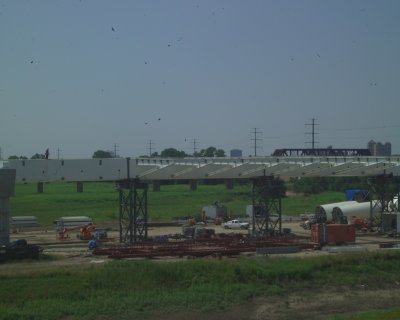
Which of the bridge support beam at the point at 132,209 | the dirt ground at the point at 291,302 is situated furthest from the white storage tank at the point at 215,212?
the dirt ground at the point at 291,302

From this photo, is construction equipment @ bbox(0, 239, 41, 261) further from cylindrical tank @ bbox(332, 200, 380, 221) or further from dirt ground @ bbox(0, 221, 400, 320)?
cylindrical tank @ bbox(332, 200, 380, 221)

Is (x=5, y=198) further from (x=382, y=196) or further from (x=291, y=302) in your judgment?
(x=382, y=196)

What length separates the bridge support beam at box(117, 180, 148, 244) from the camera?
40.5 meters

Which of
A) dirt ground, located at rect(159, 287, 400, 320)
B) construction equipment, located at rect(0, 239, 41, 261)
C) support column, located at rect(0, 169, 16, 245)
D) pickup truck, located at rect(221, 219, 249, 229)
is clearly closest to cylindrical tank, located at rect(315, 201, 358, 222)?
pickup truck, located at rect(221, 219, 249, 229)

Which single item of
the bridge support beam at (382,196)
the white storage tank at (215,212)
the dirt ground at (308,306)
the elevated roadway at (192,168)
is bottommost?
the dirt ground at (308,306)

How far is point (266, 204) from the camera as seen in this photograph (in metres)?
43.8

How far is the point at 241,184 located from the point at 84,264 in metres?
95.0

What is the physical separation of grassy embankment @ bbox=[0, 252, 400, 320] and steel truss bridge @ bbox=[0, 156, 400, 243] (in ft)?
36.3

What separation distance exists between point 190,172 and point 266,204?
5.79 metres

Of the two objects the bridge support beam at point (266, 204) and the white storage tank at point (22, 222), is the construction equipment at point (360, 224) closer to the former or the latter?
the bridge support beam at point (266, 204)

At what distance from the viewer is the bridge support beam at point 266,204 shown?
144 feet

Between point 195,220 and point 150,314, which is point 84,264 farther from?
point 195,220

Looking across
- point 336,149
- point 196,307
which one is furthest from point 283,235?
point 336,149

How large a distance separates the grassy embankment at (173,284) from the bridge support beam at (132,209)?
1079 cm
